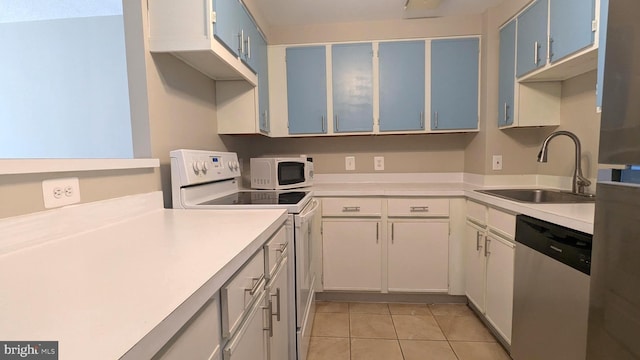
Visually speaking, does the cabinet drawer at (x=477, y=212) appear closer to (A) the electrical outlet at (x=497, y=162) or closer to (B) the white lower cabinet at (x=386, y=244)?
(B) the white lower cabinet at (x=386, y=244)

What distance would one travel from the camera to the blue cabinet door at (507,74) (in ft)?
6.98

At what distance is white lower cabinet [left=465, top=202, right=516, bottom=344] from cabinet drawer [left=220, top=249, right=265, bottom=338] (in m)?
1.42

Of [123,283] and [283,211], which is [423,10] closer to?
[283,211]

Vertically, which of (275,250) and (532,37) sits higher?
(532,37)

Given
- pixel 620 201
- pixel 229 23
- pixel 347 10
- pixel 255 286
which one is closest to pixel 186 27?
pixel 229 23

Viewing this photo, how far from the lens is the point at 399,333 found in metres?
1.97

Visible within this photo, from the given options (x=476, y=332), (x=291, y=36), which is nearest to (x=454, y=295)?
(x=476, y=332)

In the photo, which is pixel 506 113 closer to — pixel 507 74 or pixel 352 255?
pixel 507 74

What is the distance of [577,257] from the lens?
115cm

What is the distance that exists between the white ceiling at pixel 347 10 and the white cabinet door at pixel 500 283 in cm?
180

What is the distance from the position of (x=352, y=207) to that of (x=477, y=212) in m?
0.88

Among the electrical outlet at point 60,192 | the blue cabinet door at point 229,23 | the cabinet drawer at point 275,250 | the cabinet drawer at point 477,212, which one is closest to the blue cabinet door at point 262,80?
the blue cabinet door at point 229,23

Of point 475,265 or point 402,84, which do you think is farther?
point 402,84

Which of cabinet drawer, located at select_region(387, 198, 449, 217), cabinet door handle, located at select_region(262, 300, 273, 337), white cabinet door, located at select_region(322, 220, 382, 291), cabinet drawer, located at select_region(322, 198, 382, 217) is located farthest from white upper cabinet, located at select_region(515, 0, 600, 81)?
cabinet door handle, located at select_region(262, 300, 273, 337)
